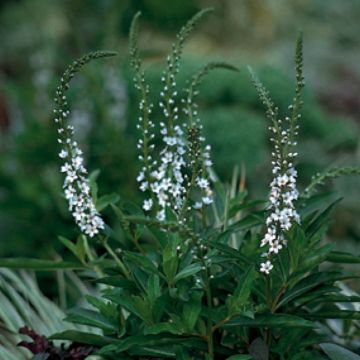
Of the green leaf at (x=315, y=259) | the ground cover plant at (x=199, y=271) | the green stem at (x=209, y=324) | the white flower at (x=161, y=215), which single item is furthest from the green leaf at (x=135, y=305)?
the green leaf at (x=315, y=259)

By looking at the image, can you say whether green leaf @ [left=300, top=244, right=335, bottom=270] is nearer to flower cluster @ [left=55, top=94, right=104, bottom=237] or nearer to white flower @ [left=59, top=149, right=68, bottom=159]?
flower cluster @ [left=55, top=94, right=104, bottom=237]

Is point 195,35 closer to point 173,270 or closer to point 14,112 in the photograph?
point 14,112

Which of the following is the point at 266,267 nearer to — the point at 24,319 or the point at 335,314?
the point at 335,314

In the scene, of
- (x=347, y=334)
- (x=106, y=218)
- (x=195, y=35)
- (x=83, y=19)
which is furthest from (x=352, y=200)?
(x=83, y=19)

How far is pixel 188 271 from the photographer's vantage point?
171 cm

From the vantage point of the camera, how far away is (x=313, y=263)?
169 centimetres

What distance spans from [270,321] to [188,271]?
0.65 feet

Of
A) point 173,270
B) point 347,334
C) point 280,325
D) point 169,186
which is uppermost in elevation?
point 169,186

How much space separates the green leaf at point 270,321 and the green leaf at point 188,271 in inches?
5.7

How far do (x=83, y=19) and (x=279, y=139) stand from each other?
271 inches

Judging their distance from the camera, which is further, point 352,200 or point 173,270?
point 352,200

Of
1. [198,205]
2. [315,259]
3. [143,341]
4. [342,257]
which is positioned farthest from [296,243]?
[143,341]

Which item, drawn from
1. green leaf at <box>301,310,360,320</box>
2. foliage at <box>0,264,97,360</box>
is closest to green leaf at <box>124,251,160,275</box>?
green leaf at <box>301,310,360,320</box>

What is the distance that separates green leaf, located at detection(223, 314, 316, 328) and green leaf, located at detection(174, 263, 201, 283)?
0.14 metres
